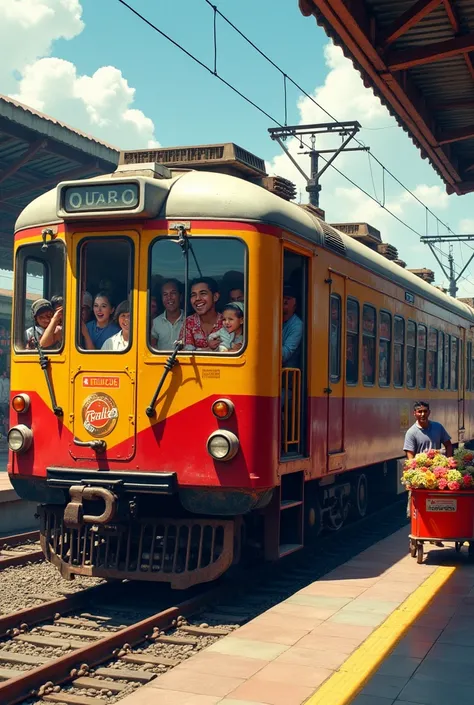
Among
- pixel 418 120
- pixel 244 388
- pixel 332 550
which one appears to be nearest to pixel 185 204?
pixel 244 388

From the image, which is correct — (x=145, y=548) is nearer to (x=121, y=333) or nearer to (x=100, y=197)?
(x=121, y=333)

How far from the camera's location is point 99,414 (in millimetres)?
8062

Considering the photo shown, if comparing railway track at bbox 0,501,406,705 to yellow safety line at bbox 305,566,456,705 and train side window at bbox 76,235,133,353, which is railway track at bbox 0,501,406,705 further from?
train side window at bbox 76,235,133,353

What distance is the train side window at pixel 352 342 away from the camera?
10516 millimetres

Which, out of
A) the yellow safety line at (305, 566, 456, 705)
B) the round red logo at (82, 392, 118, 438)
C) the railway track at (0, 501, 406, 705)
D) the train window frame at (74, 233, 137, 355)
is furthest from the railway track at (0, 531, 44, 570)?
the yellow safety line at (305, 566, 456, 705)

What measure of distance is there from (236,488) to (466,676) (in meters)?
2.65

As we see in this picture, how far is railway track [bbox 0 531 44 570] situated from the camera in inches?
388

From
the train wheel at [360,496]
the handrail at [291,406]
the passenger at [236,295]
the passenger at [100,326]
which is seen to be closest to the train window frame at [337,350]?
the handrail at [291,406]

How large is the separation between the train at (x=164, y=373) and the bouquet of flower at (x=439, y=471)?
3.97 ft

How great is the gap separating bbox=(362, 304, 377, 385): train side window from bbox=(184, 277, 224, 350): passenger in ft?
11.6

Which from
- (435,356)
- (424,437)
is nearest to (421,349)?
(435,356)

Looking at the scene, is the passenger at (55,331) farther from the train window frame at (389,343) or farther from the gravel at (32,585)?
the train window frame at (389,343)

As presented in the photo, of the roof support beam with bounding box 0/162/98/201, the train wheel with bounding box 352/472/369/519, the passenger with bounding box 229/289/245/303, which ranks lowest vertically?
the train wheel with bounding box 352/472/369/519

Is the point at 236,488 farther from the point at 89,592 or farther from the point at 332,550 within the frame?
the point at 332,550
